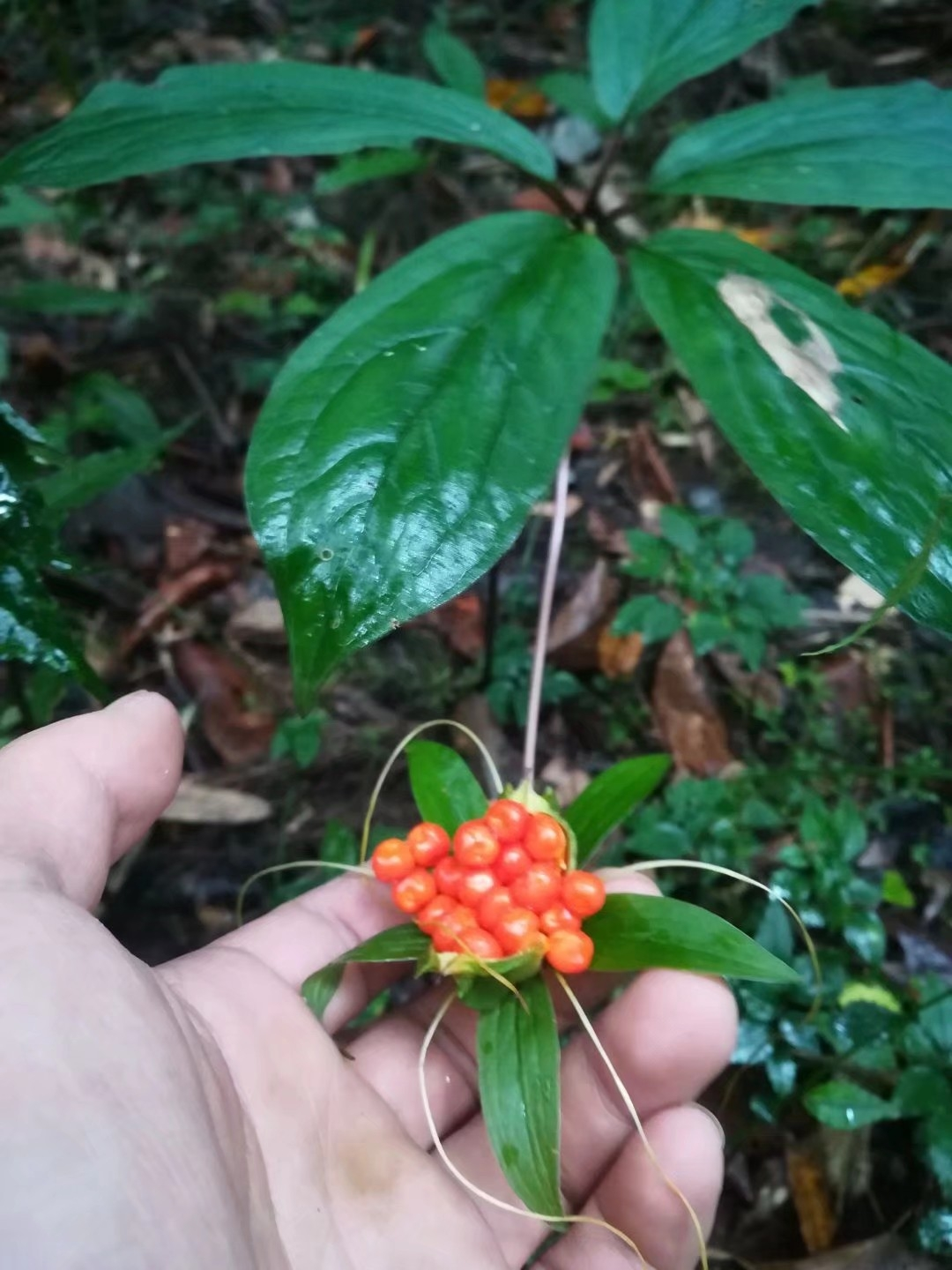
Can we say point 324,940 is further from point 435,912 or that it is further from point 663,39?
point 663,39

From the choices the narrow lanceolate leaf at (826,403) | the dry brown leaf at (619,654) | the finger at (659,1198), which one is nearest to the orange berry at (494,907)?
the finger at (659,1198)

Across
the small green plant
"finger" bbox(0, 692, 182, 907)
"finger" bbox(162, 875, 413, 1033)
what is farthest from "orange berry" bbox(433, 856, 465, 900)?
the small green plant

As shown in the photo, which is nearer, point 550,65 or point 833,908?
point 833,908

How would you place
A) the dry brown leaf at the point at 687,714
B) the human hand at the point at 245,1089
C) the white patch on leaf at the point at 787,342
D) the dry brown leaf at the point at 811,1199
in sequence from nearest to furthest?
the human hand at the point at 245,1089
the white patch on leaf at the point at 787,342
the dry brown leaf at the point at 811,1199
the dry brown leaf at the point at 687,714

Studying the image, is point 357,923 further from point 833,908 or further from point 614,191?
point 614,191

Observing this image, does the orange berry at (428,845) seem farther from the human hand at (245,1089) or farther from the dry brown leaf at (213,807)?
the dry brown leaf at (213,807)

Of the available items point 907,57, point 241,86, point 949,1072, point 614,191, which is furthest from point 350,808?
point 907,57
